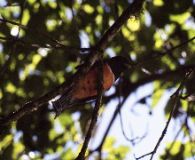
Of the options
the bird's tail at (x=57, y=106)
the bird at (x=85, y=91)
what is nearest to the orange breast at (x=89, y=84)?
the bird at (x=85, y=91)

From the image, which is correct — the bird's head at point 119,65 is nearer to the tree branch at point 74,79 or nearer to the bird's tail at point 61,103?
the bird's tail at point 61,103

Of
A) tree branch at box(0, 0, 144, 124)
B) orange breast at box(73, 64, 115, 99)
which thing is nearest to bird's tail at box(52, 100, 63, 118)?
orange breast at box(73, 64, 115, 99)

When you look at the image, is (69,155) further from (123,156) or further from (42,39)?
(42,39)

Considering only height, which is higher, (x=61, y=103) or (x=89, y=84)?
(x=89, y=84)

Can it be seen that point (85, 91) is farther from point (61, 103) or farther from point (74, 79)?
point (74, 79)

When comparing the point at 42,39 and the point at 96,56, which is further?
the point at 42,39

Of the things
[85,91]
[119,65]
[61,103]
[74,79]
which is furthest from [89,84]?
[74,79]

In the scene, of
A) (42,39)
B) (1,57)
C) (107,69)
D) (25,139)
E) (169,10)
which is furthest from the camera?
(1,57)

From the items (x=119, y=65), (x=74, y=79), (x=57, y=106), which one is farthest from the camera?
(x=119, y=65)

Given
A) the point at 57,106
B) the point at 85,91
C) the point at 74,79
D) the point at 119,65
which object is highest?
the point at 119,65

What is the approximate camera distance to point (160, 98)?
512 centimetres

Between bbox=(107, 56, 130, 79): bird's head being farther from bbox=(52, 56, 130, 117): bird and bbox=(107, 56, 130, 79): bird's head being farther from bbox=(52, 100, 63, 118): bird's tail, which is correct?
bbox=(52, 100, 63, 118): bird's tail

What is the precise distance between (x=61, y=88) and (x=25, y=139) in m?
2.41

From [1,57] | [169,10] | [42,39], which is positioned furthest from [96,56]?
[1,57]
